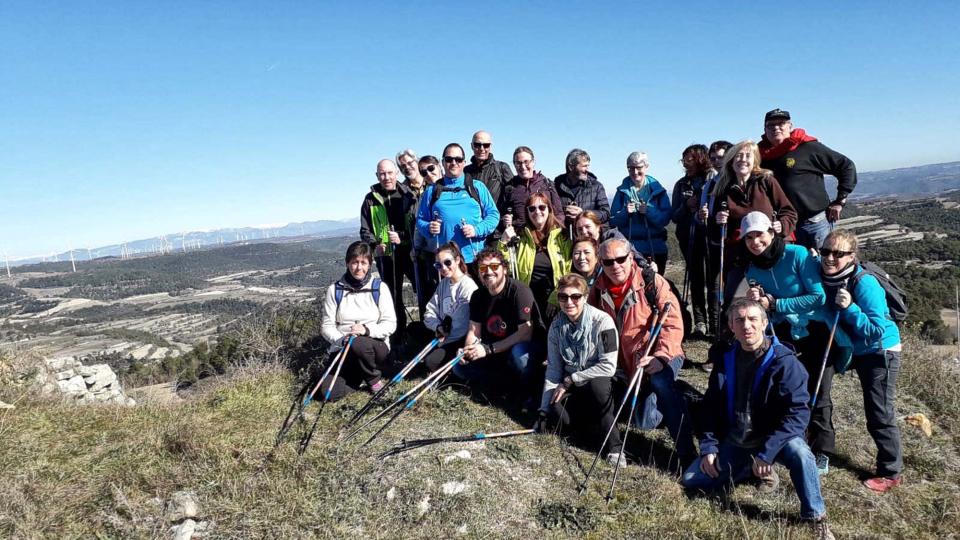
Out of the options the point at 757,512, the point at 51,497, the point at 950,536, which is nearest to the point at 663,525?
the point at 757,512

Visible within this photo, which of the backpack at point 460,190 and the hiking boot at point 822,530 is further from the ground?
the backpack at point 460,190

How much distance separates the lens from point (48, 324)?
109062 mm

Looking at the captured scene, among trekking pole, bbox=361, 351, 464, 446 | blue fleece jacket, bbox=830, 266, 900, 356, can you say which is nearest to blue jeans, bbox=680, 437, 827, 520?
blue fleece jacket, bbox=830, 266, 900, 356

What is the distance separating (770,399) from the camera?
4.06 metres

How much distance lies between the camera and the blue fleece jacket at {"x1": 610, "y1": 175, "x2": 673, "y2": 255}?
7.28 m

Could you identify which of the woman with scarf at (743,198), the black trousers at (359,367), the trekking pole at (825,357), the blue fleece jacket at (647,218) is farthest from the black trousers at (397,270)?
the trekking pole at (825,357)

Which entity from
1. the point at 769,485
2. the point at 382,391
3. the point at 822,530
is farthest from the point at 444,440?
the point at 822,530

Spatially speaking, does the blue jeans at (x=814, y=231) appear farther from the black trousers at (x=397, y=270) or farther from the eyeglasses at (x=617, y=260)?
the black trousers at (x=397, y=270)

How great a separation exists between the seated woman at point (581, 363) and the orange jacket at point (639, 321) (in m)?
0.27

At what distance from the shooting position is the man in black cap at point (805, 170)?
19.6 feet

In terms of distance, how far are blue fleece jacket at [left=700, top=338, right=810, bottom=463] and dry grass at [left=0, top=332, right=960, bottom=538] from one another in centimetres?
61

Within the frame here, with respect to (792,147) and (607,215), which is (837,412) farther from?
(607,215)

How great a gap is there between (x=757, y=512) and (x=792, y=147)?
422cm

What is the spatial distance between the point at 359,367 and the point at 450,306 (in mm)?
1483
